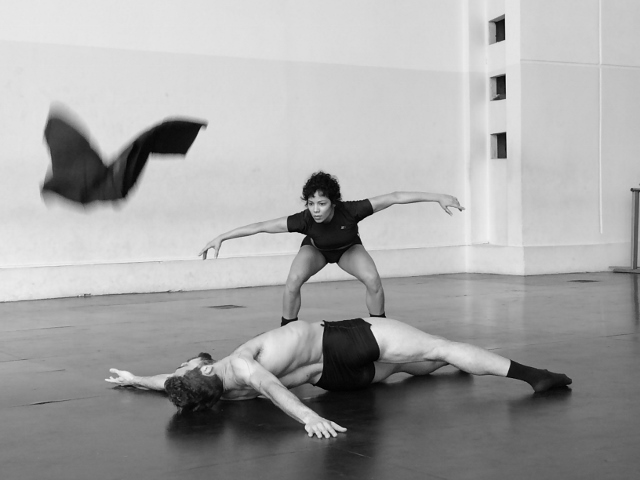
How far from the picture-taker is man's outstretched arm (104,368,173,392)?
498 centimetres

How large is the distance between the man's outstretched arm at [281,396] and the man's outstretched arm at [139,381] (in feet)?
2.72

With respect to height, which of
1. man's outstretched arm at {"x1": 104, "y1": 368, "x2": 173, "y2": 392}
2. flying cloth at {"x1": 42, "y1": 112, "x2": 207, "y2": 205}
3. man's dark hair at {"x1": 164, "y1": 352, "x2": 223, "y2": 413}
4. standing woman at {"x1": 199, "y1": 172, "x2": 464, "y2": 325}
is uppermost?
flying cloth at {"x1": 42, "y1": 112, "x2": 207, "y2": 205}

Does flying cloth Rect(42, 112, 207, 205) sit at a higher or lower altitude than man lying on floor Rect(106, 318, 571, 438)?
higher

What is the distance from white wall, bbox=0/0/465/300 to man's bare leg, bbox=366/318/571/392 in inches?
284

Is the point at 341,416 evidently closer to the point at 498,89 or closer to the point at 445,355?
the point at 445,355

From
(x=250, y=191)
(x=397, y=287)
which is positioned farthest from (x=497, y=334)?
(x=250, y=191)

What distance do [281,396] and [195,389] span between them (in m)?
0.47

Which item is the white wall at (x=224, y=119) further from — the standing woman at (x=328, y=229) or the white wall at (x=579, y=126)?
the standing woman at (x=328, y=229)

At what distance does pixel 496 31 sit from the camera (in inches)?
547

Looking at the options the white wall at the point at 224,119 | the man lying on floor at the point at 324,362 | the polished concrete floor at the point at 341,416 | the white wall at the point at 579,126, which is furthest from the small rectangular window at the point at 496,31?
the man lying on floor at the point at 324,362

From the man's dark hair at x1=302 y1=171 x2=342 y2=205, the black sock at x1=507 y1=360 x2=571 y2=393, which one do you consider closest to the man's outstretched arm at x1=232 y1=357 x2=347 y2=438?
the black sock at x1=507 y1=360 x2=571 y2=393

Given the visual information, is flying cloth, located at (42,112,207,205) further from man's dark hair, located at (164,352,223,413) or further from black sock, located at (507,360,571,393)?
black sock, located at (507,360,571,393)

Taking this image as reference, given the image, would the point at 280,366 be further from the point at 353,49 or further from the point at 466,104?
the point at 466,104

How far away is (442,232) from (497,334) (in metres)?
6.94
